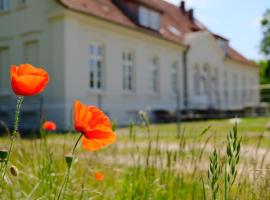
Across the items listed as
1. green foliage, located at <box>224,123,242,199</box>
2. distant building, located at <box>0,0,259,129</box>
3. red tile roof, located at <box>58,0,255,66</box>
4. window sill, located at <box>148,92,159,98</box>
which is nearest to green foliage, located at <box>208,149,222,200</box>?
green foliage, located at <box>224,123,242,199</box>

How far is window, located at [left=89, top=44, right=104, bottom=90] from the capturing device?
18125mm

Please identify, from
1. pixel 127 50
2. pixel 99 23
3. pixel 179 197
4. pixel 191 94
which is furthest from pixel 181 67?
pixel 179 197

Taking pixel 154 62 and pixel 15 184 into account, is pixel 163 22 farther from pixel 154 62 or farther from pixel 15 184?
pixel 15 184

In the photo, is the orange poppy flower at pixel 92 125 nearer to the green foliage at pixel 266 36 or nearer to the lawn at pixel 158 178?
the lawn at pixel 158 178

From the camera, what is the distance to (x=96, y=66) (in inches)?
725

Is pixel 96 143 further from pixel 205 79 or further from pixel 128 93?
pixel 205 79

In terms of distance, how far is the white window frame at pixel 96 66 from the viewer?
1811 centimetres

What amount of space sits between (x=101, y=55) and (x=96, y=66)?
0.62 metres

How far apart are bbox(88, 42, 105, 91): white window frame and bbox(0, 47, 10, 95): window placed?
359cm

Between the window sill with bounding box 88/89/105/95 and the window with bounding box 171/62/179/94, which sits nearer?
the window sill with bounding box 88/89/105/95

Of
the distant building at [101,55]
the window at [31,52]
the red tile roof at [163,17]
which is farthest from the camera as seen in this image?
the window at [31,52]

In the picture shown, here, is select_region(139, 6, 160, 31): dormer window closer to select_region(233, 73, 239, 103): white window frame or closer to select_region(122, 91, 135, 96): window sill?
select_region(122, 91, 135, 96): window sill

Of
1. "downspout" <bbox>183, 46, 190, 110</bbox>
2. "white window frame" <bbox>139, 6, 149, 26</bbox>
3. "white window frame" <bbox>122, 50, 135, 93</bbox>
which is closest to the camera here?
"white window frame" <bbox>122, 50, 135, 93</bbox>

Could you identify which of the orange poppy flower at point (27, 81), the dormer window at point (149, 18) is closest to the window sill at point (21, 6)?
the dormer window at point (149, 18)
